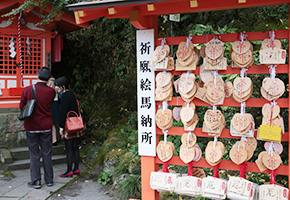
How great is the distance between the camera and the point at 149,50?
4.37 m

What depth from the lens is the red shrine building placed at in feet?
27.8

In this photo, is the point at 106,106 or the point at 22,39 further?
the point at 106,106

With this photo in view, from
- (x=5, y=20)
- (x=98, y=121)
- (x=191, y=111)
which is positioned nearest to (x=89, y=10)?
(x=191, y=111)

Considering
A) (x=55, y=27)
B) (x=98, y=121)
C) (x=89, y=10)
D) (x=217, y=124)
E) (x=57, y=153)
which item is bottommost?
(x=57, y=153)

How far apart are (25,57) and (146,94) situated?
18.9 feet

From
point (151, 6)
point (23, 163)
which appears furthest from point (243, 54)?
point (23, 163)

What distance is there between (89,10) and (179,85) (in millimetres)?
1556

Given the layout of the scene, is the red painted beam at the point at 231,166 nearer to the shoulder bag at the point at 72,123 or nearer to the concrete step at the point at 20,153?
the shoulder bag at the point at 72,123

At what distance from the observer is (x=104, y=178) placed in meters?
7.02

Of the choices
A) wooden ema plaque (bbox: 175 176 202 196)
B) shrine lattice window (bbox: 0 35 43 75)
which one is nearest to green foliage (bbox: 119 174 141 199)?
wooden ema plaque (bbox: 175 176 202 196)

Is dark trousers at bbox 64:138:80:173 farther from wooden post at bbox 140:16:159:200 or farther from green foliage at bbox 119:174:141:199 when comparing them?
wooden post at bbox 140:16:159:200

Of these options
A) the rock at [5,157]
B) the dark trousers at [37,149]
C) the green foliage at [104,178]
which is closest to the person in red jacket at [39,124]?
the dark trousers at [37,149]

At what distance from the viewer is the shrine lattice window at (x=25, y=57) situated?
28.1 feet

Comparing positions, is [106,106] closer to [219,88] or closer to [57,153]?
[57,153]
